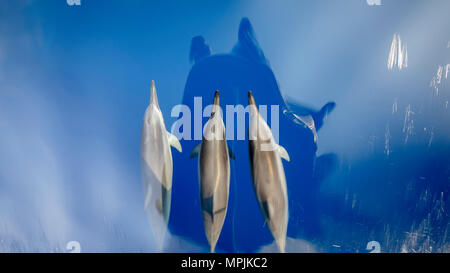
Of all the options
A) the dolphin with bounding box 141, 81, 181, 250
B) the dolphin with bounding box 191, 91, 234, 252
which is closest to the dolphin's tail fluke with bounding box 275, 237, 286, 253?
the dolphin with bounding box 191, 91, 234, 252

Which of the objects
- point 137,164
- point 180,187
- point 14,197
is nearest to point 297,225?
point 180,187

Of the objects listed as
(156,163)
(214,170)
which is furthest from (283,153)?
(156,163)

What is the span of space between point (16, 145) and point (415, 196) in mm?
3970

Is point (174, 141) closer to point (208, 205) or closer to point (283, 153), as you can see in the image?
point (208, 205)

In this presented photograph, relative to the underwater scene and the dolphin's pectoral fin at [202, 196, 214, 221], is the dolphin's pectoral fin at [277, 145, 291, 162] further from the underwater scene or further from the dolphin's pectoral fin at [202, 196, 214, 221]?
the dolphin's pectoral fin at [202, 196, 214, 221]

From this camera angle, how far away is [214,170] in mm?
2268

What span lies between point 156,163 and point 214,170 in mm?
524

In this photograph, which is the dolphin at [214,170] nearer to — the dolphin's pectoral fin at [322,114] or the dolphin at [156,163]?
the dolphin at [156,163]

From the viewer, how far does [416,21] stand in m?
2.44

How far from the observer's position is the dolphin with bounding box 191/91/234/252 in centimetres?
227

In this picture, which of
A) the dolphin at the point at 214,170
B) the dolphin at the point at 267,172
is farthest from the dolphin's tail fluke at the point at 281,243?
the dolphin at the point at 214,170

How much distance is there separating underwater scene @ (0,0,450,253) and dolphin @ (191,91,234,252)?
0.18 meters

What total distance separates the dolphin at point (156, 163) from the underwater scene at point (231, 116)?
4 cm

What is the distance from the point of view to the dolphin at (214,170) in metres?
2.27
